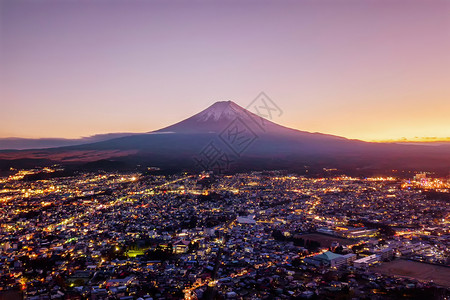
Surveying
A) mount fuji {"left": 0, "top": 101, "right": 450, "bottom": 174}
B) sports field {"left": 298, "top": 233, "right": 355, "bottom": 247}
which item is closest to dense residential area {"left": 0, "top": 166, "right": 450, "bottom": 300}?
sports field {"left": 298, "top": 233, "right": 355, "bottom": 247}

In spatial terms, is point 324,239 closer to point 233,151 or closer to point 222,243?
point 222,243

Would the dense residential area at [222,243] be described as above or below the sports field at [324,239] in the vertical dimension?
above

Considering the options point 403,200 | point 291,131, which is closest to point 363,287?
point 403,200

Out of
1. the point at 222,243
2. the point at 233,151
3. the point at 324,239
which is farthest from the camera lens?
the point at 233,151

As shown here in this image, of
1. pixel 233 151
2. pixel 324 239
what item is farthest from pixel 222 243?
pixel 233 151

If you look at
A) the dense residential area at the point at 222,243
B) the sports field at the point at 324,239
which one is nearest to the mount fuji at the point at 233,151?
the dense residential area at the point at 222,243

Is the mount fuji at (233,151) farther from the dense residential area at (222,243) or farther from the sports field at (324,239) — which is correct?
the sports field at (324,239)
